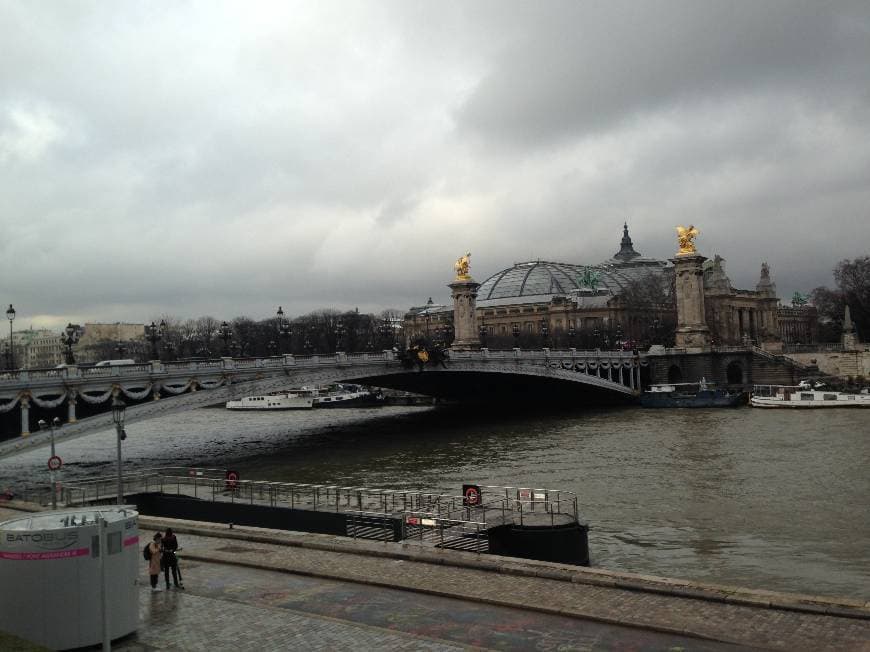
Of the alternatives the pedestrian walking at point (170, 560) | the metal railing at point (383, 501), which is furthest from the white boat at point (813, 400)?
the pedestrian walking at point (170, 560)

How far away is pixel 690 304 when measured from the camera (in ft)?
286

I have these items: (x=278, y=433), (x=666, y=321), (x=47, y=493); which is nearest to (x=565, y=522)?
(x=47, y=493)

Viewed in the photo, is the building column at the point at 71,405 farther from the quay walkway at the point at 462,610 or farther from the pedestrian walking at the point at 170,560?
the pedestrian walking at the point at 170,560

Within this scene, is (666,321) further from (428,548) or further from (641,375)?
(428,548)

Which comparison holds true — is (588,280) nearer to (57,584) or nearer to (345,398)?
(345,398)

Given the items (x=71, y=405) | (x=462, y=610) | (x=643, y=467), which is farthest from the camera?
(x=643, y=467)

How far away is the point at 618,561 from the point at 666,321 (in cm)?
9563

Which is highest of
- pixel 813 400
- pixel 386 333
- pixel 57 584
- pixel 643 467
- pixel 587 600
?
pixel 386 333

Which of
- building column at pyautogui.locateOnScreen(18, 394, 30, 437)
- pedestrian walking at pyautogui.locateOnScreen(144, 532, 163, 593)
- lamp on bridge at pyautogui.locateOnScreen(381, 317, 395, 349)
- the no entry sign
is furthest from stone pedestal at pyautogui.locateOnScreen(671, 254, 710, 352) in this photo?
pedestrian walking at pyautogui.locateOnScreen(144, 532, 163, 593)

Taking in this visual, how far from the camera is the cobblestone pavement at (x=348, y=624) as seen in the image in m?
11.0

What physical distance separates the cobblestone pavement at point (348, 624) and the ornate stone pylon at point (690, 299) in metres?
76.7

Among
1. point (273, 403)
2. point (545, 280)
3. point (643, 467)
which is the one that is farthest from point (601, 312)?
point (643, 467)

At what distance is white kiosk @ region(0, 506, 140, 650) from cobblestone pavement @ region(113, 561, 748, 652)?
0.64 m

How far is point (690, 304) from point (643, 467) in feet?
183
